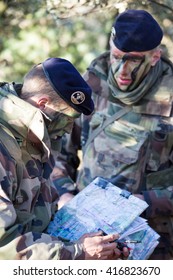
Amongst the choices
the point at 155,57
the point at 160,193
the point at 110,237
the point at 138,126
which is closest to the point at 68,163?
the point at 138,126

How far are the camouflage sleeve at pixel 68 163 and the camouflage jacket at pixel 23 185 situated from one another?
93 centimetres

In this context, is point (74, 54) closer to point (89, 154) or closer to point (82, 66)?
point (82, 66)

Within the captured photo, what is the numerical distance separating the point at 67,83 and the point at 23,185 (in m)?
0.55

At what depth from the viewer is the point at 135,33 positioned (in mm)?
4078

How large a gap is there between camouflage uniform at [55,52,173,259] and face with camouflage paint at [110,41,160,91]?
0.14 meters

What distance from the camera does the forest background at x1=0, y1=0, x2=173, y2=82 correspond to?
24.1 feet

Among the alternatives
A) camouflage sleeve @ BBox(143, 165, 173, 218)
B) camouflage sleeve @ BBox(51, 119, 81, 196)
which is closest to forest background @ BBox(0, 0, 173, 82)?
camouflage sleeve @ BBox(51, 119, 81, 196)

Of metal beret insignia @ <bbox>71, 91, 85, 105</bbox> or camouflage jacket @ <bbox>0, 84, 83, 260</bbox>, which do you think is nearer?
camouflage jacket @ <bbox>0, 84, 83, 260</bbox>

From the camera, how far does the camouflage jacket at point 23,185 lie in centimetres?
288

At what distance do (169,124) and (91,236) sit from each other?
126cm

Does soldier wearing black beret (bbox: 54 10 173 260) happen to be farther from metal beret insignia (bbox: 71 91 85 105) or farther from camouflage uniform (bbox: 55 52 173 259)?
metal beret insignia (bbox: 71 91 85 105)

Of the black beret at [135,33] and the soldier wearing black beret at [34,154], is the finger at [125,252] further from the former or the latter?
the black beret at [135,33]

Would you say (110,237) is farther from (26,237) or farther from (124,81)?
(124,81)

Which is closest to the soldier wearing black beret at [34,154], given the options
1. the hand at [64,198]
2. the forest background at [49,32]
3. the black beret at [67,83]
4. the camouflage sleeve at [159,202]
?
the black beret at [67,83]
